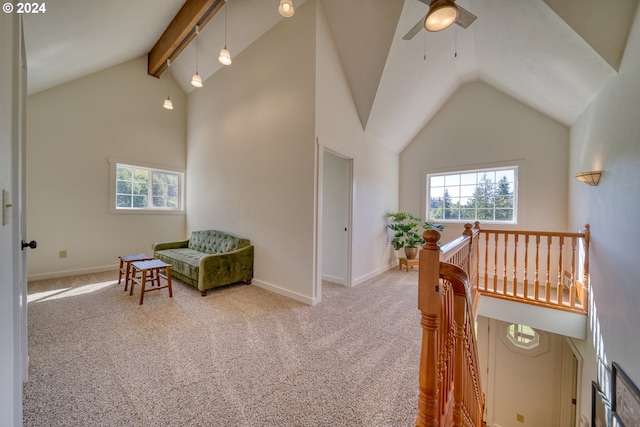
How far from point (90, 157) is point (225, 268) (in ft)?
11.5

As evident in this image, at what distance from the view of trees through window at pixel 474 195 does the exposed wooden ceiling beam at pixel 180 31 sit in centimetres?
489

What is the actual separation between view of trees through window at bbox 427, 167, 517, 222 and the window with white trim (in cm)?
576

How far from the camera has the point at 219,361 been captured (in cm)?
200

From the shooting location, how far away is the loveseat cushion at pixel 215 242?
13.1 ft

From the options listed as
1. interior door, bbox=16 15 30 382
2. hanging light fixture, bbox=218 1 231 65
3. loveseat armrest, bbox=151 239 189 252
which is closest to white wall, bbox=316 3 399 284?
hanging light fixture, bbox=218 1 231 65

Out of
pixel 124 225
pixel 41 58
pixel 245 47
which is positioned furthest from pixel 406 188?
pixel 41 58

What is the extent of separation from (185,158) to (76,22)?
2.98 metres

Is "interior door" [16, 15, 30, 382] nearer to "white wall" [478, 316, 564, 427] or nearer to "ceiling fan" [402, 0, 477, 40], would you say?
"ceiling fan" [402, 0, 477, 40]

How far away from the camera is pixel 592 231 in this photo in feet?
9.20

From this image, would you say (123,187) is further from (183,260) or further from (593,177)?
(593,177)

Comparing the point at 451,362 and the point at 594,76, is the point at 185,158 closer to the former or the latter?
the point at 451,362

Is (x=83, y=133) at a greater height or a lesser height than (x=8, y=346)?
greater

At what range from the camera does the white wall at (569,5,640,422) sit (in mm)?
1926

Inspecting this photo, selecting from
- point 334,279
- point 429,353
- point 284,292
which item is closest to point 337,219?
point 334,279
